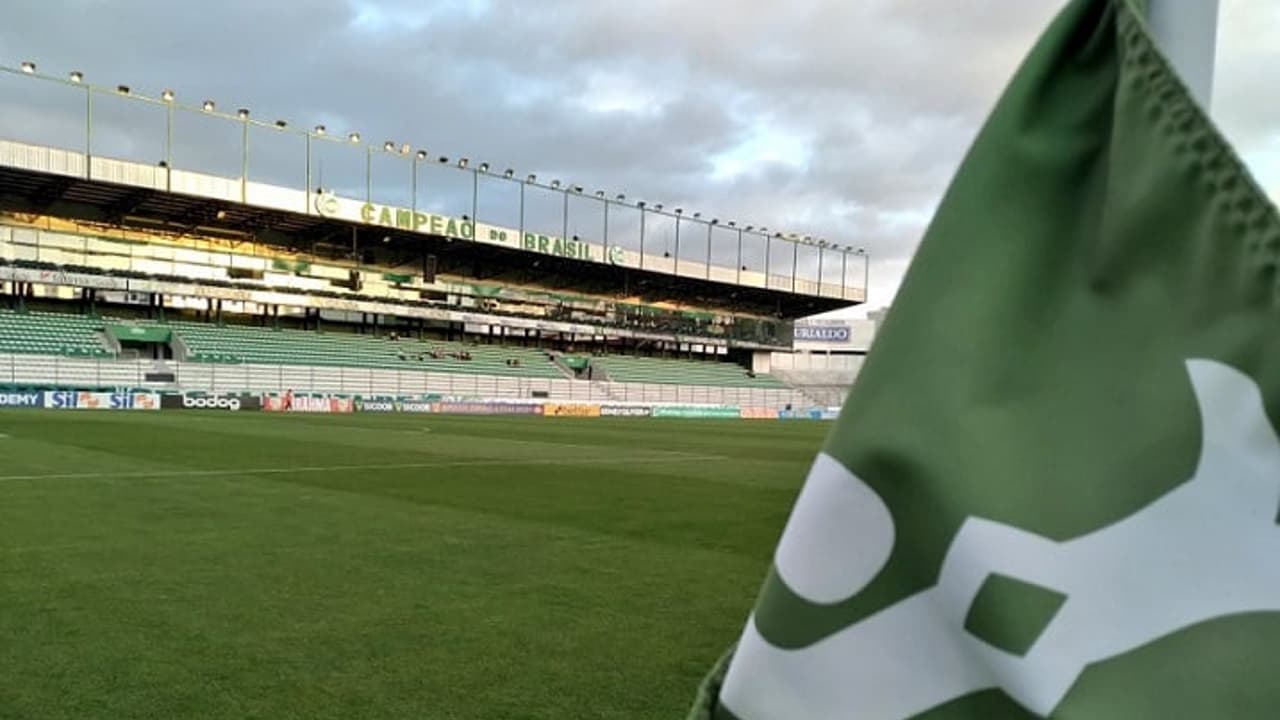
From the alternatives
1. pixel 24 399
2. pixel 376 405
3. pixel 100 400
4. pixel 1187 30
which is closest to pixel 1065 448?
pixel 1187 30

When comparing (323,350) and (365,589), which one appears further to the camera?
(323,350)

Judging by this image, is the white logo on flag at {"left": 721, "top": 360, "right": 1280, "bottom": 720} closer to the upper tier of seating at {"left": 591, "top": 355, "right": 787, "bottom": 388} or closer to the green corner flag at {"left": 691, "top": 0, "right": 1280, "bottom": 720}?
the green corner flag at {"left": 691, "top": 0, "right": 1280, "bottom": 720}

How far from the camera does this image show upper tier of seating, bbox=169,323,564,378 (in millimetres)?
41625

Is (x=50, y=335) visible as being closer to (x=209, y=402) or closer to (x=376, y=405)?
(x=209, y=402)

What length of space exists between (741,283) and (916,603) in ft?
212

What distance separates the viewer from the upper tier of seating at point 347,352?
1639 inches

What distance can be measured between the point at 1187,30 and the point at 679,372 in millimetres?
58515

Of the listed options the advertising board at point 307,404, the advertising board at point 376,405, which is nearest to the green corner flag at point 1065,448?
the advertising board at point 307,404

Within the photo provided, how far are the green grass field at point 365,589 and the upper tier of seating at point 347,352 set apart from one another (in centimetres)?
3053

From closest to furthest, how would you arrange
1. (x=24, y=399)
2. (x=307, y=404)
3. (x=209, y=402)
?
(x=24, y=399)
(x=209, y=402)
(x=307, y=404)

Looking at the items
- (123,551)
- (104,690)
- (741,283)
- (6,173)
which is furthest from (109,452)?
(741,283)

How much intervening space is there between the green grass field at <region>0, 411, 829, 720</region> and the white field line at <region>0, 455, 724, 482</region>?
114 millimetres

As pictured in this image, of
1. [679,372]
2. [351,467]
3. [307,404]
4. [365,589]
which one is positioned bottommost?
[307,404]

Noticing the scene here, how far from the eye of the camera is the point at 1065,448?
0.77m
